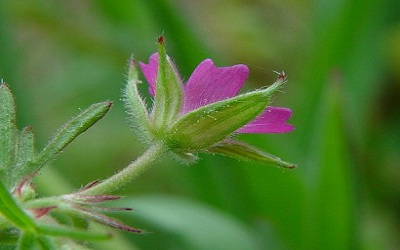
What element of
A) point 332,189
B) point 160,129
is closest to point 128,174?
point 160,129

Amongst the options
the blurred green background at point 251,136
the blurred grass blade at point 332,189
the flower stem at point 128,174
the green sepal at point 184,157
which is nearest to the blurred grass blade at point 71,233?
the flower stem at point 128,174

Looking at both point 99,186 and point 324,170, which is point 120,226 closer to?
point 99,186

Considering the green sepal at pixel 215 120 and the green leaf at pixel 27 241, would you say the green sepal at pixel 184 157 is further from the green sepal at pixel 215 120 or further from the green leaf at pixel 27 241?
the green leaf at pixel 27 241

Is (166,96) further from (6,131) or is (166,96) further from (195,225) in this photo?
(195,225)

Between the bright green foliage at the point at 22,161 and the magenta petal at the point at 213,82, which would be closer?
the bright green foliage at the point at 22,161

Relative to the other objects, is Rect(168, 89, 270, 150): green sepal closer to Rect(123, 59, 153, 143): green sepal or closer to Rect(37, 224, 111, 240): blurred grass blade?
Rect(123, 59, 153, 143): green sepal

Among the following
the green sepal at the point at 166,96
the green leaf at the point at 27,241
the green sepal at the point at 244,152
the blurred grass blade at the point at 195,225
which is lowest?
the blurred grass blade at the point at 195,225
